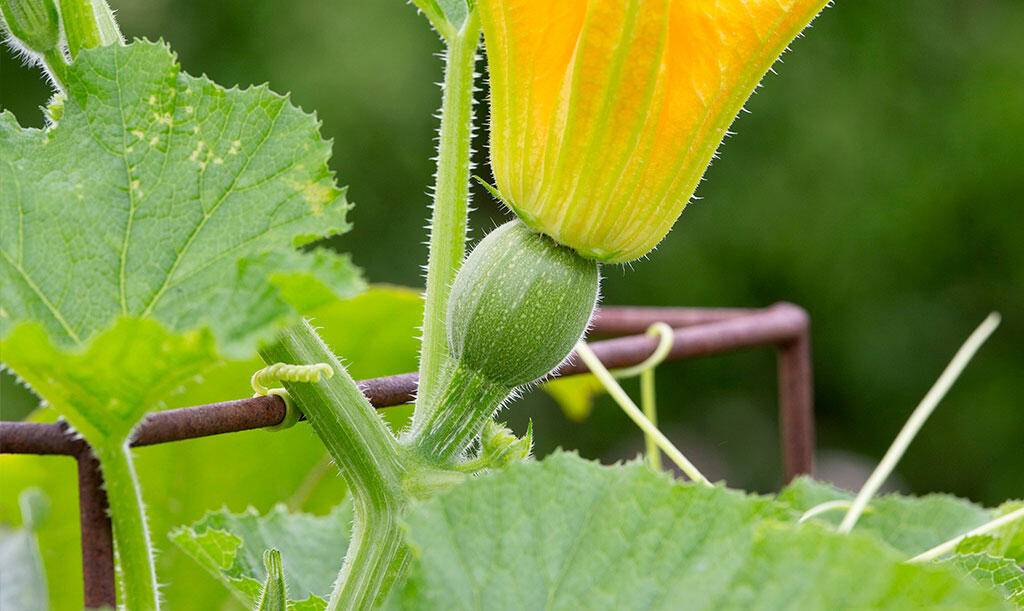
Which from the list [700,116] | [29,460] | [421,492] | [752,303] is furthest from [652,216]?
[752,303]

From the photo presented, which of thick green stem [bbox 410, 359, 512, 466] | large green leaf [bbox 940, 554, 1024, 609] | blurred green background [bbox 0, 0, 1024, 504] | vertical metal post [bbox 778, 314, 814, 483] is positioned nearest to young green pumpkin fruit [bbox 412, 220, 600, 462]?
thick green stem [bbox 410, 359, 512, 466]

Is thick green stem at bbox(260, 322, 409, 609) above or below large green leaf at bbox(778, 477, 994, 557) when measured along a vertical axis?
above

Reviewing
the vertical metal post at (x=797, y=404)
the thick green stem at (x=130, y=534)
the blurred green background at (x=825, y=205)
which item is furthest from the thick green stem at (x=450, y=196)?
the blurred green background at (x=825, y=205)

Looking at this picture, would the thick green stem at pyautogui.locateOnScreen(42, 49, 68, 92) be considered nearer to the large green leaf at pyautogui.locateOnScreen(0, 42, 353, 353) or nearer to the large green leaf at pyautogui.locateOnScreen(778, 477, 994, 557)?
the large green leaf at pyautogui.locateOnScreen(0, 42, 353, 353)

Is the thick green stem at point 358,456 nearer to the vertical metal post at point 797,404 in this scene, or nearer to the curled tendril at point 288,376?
the curled tendril at point 288,376

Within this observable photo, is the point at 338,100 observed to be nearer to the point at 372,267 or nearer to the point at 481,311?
the point at 372,267

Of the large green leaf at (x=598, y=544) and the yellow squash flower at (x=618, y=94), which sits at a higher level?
the yellow squash flower at (x=618, y=94)
